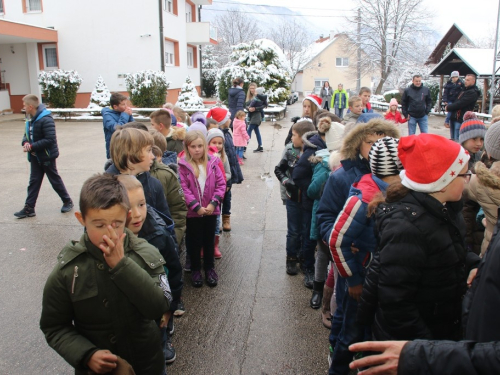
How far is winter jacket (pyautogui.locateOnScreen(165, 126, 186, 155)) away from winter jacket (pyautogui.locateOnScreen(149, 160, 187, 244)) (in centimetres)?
170

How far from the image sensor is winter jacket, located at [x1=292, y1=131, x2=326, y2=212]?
4.34m

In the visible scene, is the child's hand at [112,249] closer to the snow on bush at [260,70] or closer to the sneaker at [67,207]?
the sneaker at [67,207]

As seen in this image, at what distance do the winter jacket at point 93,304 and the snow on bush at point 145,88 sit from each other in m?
19.4

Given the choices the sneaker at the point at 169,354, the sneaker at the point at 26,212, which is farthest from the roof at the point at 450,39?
the sneaker at the point at 169,354

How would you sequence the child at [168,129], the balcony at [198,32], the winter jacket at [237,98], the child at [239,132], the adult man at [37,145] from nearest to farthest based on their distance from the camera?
the child at [168,129] < the adult man at [37,145] < the child at [239,132] < the winter jacket at [237,98] < the balcony at [198,32]

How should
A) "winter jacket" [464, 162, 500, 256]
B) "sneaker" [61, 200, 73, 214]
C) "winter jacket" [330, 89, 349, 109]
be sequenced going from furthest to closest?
"winter jacket" [330, 89, 349, 109], "sneaker" [61, 200, 73, 214], "winter jacket" [464, 162, 500, 256]

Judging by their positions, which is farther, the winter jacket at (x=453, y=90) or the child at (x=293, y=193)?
the winter jacket at (x=453, y=90)

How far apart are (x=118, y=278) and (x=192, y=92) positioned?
20.7 meters

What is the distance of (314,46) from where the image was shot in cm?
7150

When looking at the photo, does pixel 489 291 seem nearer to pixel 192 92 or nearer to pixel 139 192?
pixel 139 192

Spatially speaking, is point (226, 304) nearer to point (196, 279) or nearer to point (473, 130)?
point (196, 279)

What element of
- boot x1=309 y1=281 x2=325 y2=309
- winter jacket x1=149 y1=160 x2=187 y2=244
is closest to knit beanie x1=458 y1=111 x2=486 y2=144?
boot x1=309 y1=281 x2=325 y2=309

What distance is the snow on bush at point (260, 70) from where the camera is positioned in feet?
68.0

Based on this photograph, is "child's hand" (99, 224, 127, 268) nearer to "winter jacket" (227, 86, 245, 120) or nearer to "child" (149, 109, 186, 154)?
"child" (149, 109, 186, 154)
